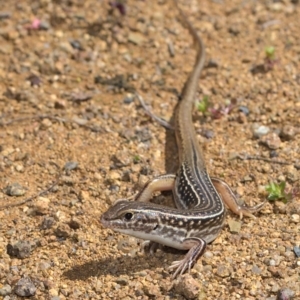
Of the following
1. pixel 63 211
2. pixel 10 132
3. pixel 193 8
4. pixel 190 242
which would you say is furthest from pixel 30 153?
pixel 193 8

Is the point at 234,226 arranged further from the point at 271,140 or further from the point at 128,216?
the point at 271,140

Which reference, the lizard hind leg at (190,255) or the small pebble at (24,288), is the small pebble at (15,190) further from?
the lizard hind leg at (190,255)

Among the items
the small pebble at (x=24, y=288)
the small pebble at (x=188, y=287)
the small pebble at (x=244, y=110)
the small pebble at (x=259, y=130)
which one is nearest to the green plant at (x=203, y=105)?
the small pebble at (x=244, y=110)

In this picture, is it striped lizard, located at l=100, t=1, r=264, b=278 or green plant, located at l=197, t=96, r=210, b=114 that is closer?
striped lizard, located at l=100, t=1, r=264, b=278

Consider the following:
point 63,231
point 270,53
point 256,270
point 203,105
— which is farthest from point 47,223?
point 270,53

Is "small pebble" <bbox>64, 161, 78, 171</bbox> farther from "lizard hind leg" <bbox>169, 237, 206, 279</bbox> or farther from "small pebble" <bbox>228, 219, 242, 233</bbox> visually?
"small pebble" <bbox>228, 219, 242, 233</bbox>

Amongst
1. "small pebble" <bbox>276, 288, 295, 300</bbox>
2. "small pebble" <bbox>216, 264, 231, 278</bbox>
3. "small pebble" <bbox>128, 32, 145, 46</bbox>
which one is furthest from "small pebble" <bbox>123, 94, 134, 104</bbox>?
"small pebble" <bbox>276, 288, 295, 300</bbox>
